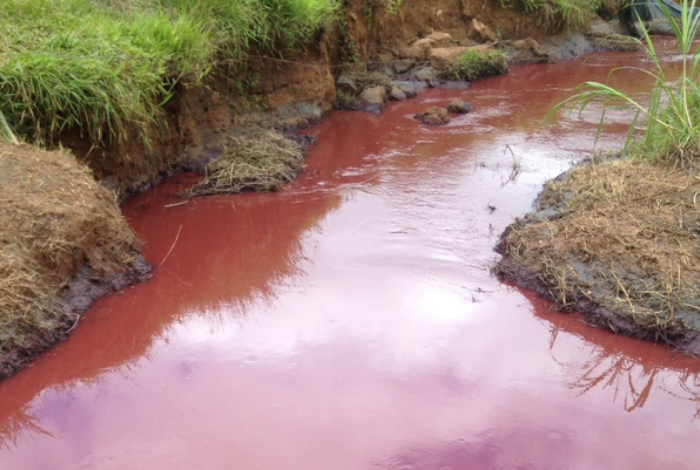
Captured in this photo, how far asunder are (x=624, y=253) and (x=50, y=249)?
308cm

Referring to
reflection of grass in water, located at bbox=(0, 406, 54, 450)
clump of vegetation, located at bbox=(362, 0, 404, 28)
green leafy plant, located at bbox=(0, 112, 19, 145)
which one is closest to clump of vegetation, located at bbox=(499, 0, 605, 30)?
clump of vegetation, located at bbox=(362, 0, 404, 28)

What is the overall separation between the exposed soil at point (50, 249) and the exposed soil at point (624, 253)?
2308 millimetres

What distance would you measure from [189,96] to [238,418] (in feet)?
10.7

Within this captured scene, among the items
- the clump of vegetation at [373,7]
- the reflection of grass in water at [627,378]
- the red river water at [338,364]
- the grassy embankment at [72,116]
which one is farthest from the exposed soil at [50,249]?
the clump of vegetation at [373,7]

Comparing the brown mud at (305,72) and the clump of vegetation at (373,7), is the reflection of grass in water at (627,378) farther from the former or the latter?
the clump of vegetation at (373,7)

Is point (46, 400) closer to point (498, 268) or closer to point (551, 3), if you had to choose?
point (498, 268)

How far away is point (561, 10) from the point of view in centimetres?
959

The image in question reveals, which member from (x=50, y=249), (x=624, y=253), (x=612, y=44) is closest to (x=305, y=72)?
(x=50, y=249)

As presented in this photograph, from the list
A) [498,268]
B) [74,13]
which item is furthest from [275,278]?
[74,13]

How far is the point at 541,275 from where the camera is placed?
375cm

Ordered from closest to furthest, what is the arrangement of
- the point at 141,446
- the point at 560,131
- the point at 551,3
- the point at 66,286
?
the point at 141,446
the point at 66,286
the point at 560,131
the point at 551,3

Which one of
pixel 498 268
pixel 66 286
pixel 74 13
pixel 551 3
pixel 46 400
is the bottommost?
pixel 46 400

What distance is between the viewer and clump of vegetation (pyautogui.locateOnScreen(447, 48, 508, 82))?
831 cm

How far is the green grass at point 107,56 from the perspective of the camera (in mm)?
3916
